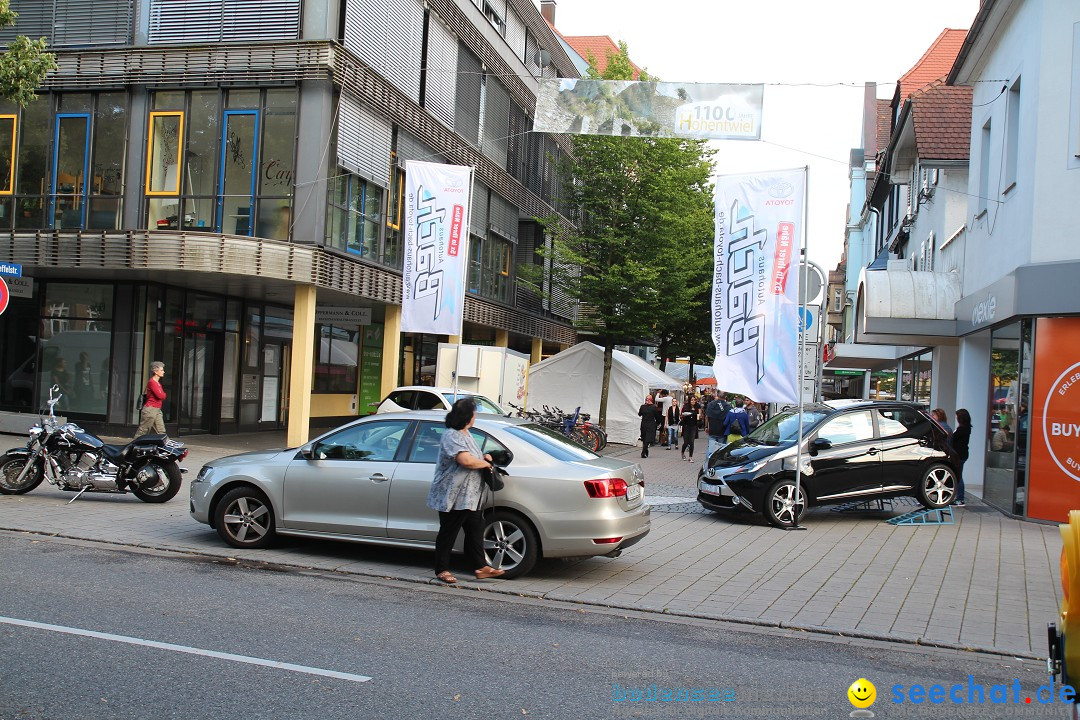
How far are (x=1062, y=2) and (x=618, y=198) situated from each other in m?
16.2

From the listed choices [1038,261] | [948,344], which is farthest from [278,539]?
[948,344]

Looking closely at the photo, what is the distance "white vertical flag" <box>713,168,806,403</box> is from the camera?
40.1 ft

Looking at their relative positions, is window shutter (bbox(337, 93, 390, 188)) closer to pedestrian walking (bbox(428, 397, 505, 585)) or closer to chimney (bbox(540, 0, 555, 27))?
pedestrian walking (bbox(428, 397, 505, 585))

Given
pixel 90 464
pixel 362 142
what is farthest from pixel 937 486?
pixel 362 142

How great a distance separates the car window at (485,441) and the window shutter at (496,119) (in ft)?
69.4

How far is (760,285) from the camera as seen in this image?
1246cm

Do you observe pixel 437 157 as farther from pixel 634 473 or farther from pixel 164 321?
pixel 634 473

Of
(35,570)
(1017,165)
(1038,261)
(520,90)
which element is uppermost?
(520,90)

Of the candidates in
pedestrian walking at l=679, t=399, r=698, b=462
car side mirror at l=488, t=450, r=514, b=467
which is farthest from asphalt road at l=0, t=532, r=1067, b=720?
pedestrian walking at l=679, t=399, r=698, b=462

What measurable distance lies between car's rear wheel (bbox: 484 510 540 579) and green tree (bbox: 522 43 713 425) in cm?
1894

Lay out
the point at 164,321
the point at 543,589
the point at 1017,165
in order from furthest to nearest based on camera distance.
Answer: the point at 164,321 → the point at 1017,165 → the point at 543,589

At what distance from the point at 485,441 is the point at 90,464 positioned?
6.46 m

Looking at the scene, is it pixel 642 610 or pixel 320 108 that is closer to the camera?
pixel 642 610

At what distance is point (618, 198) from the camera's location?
93.0 ft
